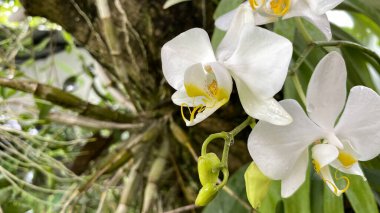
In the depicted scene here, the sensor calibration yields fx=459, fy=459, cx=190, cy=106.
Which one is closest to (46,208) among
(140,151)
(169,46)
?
(140,151)

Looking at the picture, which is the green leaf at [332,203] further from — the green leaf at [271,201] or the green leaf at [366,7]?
the green leaf at [366,7]

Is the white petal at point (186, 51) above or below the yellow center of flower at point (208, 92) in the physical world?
above

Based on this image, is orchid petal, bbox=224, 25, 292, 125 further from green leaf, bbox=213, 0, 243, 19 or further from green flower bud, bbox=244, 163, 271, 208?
green leaf, bbox=213, 0, 243, 19

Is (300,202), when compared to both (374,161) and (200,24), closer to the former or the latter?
(374,161)

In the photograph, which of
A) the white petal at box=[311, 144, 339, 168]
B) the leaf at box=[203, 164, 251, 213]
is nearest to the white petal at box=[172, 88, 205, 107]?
the white petal at box=[311, 144, 339, 168]

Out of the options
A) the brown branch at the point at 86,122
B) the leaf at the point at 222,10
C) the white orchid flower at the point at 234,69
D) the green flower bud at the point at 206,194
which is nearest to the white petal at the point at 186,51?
the white orchid flower at the point at 234,69

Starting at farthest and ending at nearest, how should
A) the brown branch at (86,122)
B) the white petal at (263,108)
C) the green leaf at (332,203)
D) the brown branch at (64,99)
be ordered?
the brown branch at (86,122) < the brown branch at (64,99) < the green leaf at (332,203) < the white petal at (263,108)
